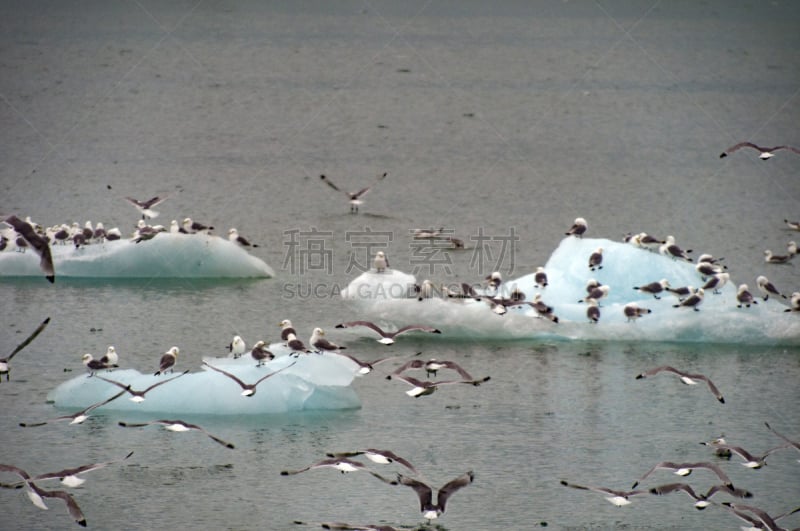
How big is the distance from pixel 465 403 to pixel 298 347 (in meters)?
1.93

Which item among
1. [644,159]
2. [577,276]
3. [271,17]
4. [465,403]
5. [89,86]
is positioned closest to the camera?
[465,403]

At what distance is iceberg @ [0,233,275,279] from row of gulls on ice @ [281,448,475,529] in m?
6.40

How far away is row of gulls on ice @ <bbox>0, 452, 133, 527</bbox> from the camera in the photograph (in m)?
10.9

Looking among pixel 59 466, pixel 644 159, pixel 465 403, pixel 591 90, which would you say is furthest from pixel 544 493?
pixel 591 90

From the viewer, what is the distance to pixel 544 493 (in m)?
11.7

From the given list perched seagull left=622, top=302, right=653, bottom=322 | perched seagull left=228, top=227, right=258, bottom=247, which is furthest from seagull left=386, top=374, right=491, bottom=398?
perched seagull left=228, top=227, right=258, bottom=247

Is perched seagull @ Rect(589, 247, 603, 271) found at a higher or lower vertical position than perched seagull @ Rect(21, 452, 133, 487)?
higher

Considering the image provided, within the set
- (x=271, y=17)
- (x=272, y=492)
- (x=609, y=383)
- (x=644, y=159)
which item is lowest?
(x=272, y=492)

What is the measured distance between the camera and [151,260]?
18.0m

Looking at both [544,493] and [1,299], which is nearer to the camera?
[544,493]

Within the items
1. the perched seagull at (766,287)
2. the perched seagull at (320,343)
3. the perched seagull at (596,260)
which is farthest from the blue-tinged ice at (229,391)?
the perched seagull at (766,287)

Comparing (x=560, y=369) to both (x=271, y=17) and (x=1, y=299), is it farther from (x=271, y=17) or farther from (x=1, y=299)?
(x=271, y=17)

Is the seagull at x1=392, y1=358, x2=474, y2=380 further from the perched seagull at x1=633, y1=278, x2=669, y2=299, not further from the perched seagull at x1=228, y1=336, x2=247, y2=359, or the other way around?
the perched seagull at x1=633, y1=278, x2=669, y2=299

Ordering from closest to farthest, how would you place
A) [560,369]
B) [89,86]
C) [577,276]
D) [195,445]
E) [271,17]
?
[195,445] < [560,369] < [577,276] < [89,86] < [271,17]
